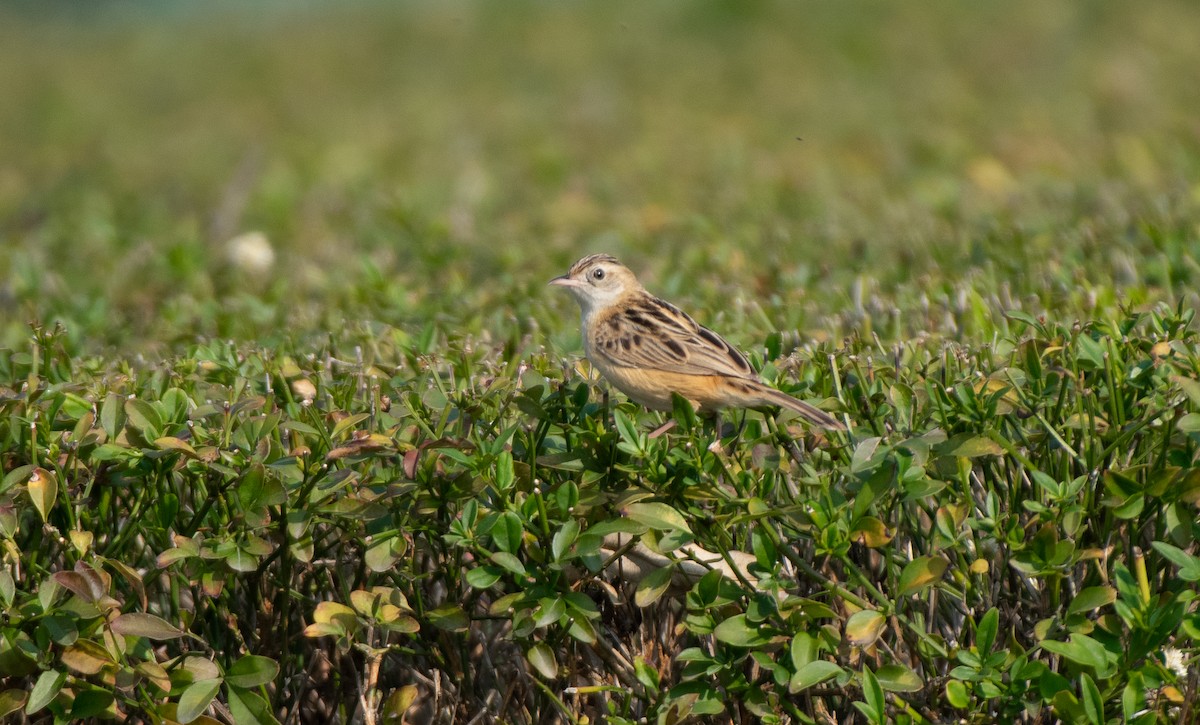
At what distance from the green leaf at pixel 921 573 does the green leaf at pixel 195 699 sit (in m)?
1.84

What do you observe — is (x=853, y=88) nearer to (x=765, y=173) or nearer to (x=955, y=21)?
(x=955, y=21)

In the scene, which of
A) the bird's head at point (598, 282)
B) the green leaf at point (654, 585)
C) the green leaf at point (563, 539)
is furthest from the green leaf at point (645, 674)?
the bird's head at point (598, 282)

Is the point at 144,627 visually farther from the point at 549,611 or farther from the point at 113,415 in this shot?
the point at 549,611

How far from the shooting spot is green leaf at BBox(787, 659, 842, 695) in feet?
12.2

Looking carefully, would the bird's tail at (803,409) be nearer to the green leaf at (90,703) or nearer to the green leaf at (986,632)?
the green leaf at (986,632)

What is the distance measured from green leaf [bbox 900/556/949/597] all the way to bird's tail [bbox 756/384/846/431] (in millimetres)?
451

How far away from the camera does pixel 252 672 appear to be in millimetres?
4023

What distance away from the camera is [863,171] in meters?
12.3

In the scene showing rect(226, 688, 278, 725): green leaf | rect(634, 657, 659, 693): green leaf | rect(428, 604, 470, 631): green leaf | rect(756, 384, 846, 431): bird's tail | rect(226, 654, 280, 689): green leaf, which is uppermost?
rect(756, 384, 846, 431): bird's tail

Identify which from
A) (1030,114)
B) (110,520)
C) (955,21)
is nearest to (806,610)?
(110,520)

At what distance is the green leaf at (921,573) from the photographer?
3688 mm

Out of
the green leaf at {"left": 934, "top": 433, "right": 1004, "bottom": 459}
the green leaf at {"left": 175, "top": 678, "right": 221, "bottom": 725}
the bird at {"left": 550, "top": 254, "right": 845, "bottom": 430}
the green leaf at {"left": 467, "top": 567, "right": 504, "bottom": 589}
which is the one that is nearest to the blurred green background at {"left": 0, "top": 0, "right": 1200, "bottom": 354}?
the bird at {"left": 550, "top": 254, "right": 845, "bottom": 430}

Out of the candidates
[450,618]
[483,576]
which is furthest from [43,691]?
[483,576]

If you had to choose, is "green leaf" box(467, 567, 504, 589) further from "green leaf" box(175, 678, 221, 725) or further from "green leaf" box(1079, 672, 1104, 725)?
"green leaf" box(1079, 672, 1104, 725)
